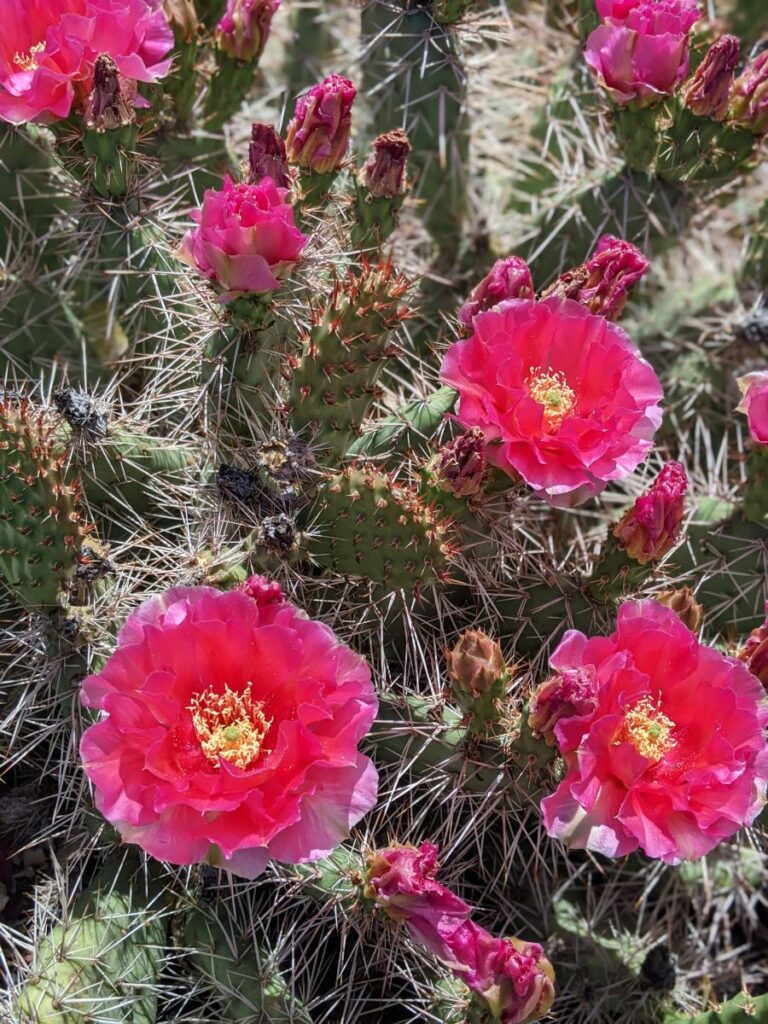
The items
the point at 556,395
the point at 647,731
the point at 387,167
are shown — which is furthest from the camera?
the point at 387,167

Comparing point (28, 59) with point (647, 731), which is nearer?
point (647, 731)

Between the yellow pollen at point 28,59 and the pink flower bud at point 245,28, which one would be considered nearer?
the yellow pollen at point 28,59

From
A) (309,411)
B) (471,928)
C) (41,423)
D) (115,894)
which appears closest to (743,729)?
(471,928)

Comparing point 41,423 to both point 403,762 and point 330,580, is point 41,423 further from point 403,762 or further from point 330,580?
point 403,762

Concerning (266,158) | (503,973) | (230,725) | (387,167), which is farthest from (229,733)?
(387,167)

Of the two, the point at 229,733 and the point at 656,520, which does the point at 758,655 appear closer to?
the point at 656,520

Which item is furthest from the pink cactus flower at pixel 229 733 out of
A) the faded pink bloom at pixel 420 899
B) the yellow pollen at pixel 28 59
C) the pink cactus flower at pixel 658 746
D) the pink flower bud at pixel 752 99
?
the pink flower bud at pixel 752 99

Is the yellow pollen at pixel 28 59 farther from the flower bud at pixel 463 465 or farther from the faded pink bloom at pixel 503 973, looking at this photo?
the faded pink bloom at pixel 503 973
